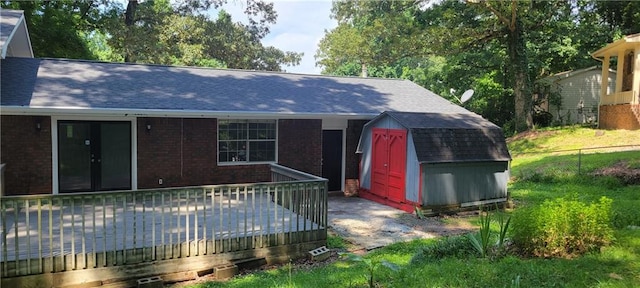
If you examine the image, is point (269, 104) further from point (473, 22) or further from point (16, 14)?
point (473, 22)

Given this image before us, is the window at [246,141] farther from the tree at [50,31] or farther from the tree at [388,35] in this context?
the tree at [388,35]

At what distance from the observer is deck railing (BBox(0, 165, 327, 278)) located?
569 centimetres

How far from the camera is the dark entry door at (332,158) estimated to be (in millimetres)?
12977

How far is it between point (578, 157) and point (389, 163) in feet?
28.6

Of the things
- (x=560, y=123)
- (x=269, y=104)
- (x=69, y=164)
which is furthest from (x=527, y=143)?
(x=69, y=164)

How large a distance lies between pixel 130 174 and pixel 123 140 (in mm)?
848

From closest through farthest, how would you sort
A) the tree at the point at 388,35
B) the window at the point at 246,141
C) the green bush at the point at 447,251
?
1. the green bush at the point at 447,251
2. the window at the point at 246,141
3. the tree at the point at 388,35

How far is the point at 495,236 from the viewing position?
7523mm

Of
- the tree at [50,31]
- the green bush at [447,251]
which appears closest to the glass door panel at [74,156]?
the green bush at [447,251]

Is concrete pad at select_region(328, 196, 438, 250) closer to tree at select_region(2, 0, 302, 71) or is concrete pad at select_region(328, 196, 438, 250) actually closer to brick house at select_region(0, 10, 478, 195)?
brick house at select_region(0, 10, 478, 195)

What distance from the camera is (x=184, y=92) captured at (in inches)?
461

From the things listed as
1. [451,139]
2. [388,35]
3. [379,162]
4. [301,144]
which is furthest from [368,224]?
[388,35]

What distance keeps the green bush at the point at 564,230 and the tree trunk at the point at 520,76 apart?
19.0m

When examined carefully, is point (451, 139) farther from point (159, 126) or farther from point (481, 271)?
point (159, 126)
